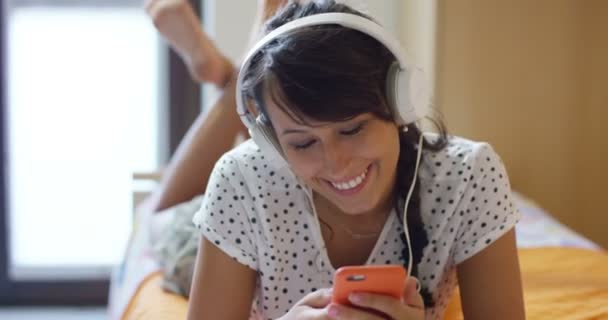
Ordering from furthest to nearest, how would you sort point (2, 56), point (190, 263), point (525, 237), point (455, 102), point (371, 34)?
point (2, 56), point (455, 102), point (525, 237), point (190, 263), point (371, 34)

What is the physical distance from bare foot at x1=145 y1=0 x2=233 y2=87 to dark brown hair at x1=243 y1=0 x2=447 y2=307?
837 millimetres

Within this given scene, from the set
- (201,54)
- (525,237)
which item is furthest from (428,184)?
(201,54)

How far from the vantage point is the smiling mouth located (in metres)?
0.90

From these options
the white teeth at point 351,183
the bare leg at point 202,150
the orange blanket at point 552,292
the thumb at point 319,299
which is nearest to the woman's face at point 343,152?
the white teeth at point 351,183

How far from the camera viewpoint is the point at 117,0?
2.41 meters

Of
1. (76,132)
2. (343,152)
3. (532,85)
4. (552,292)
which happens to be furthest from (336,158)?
(76,132)

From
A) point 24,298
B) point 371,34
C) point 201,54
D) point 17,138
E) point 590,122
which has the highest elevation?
point 371,34

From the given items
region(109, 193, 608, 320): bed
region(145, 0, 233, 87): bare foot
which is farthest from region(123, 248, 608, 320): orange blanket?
region(145, 0, 233, 87): bare foot

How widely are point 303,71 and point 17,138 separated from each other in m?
1.87

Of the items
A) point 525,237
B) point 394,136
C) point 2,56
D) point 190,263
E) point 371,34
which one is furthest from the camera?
point 2,56

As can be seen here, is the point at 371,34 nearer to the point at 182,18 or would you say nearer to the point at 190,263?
the point at 190,263

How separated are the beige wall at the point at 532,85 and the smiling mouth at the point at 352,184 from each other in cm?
128

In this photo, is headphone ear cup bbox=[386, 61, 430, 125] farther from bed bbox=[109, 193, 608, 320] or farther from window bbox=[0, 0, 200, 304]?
window bbox=[0, 0, 200, 304]

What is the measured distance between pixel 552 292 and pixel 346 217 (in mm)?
468
